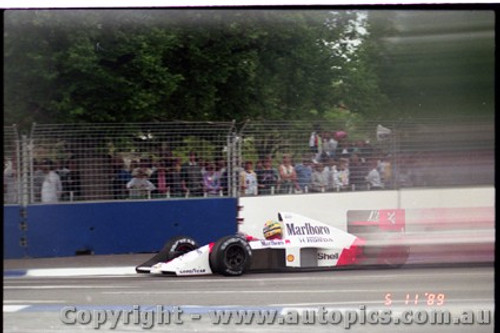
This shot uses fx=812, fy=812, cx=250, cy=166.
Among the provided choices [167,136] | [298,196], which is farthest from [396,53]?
[167,136]

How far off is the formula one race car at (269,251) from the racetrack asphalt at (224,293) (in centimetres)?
4

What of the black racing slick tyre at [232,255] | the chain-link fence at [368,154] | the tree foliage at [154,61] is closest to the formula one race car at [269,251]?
the black racing slick tyre at [232,255]

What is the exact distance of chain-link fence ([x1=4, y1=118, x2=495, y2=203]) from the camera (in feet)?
9.81

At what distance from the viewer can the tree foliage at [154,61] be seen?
2.98 metres

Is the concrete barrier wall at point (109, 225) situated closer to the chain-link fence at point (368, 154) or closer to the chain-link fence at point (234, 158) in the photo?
the chain-link fence at point (234, 158)

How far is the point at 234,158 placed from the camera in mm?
3051

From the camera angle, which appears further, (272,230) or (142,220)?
(272,230)

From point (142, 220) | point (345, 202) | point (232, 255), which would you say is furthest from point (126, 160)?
point (345, 202)

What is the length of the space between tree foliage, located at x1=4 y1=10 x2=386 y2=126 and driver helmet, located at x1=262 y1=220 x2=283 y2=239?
16.2 inches

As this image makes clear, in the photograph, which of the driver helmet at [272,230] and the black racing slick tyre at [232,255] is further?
the driver helmet at [272,230]

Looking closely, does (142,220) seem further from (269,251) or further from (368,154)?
(368,154)

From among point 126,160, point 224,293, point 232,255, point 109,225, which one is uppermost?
point 126,160

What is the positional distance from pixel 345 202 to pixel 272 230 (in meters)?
0.30

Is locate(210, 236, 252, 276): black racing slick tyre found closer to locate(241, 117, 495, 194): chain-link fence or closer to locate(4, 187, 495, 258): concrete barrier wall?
locate(4, 187, 495, 258): concrete barrier wall
